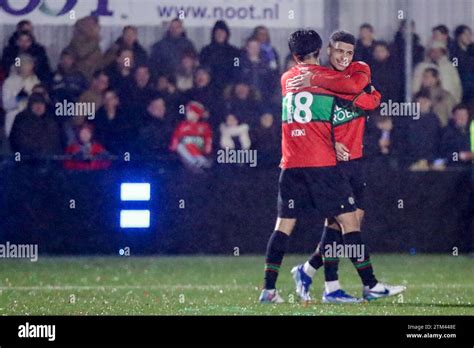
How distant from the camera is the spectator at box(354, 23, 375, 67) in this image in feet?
53.7

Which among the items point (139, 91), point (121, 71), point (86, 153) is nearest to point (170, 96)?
point (139, 91)

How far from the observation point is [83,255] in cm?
1650

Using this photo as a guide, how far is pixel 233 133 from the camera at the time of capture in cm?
1700

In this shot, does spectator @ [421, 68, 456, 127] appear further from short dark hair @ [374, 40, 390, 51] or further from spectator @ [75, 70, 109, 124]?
spectator @ [75, 70, 109, 124]

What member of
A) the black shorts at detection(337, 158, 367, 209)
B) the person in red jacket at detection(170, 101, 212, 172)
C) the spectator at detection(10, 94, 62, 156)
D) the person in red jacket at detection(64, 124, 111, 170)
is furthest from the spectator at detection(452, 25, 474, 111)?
the black shorts at detection(337, 158, 367, 209)

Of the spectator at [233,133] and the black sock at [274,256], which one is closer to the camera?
the black sock at [274,256]

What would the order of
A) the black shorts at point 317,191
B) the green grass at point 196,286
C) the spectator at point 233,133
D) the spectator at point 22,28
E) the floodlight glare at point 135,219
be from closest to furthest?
the green grass at point 196,286 < the black shorts at point 317,191 < the floodlight glare at point 135,219 < the spectator at point 22,28 < the spectator at point 233,133

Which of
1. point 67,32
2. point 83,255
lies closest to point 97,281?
point 83,255

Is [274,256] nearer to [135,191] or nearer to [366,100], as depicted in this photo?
[366,100]

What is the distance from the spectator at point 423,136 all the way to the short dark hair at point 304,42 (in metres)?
4.97

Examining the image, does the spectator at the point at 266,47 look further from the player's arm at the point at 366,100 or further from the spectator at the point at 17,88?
the player's arm at the point at 366,100

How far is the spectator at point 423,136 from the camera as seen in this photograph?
16812 millimetres

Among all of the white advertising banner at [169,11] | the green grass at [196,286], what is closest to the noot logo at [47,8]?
the white advertising banner at [169,11]
